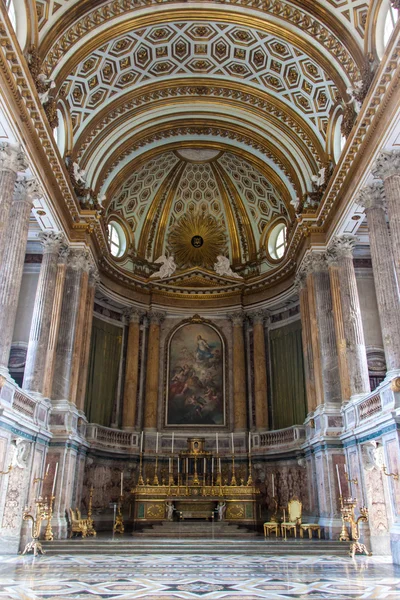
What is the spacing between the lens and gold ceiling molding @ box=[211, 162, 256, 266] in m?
26.2

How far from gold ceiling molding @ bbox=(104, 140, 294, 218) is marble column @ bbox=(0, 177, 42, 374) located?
711 centimetres

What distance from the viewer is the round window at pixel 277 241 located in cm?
2508

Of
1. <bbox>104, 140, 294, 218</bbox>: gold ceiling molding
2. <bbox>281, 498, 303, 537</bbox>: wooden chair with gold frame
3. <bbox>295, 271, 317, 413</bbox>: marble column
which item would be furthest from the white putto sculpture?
<bbox>281, 498, 303, 537</bbox>: wooden chair with gold frame

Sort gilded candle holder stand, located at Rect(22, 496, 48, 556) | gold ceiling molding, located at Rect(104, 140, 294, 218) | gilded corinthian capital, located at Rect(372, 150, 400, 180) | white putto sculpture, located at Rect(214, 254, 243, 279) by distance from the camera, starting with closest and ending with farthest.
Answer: gilded candle holder stand, located at Rect(22, 496, 48, 556)
gilded corinthian capital, located at Rect(372, 150, 400, 180)
gold ceiling molding, located at Rect(104, 140, 294, 218)
white putto sculpture, located at Rect(214, 254, 243, 279)

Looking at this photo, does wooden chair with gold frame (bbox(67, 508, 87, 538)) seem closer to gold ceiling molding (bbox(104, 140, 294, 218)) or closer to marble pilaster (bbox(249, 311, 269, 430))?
marble pilaster (bbox(249, 311, 269, 430))

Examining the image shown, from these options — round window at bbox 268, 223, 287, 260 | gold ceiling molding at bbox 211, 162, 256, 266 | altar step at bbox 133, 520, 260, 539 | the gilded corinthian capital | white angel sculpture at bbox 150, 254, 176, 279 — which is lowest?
altar step at bbox 133, 520, 260, 539

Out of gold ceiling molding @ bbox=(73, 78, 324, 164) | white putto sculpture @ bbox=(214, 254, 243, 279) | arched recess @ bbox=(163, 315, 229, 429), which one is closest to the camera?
gold ceiling molding @ bbox=(73, 78, 324, 164)

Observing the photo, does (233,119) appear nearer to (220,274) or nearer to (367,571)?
(220,274)

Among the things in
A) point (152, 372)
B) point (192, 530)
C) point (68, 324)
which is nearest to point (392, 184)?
point (68, 324)

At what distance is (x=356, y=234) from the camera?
18.5m

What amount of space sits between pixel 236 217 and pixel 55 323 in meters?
12.5

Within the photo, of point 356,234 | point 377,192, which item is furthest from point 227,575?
point 356,234

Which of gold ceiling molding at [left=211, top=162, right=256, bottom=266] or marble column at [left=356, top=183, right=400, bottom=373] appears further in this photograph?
gold ceiling molding at [left=211, top=162, right=256, bottom=266]

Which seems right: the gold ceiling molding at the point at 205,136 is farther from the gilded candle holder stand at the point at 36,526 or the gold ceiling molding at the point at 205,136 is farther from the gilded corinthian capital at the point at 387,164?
the gilded candle holder stand at the point at 36,526
